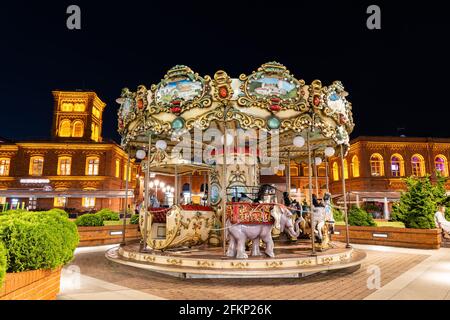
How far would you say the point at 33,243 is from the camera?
4.25m

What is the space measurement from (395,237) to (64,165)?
38164mm

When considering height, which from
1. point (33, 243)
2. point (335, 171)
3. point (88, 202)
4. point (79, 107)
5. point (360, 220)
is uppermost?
point (79, 107)

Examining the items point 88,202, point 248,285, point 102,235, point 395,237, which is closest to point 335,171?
point 395,237

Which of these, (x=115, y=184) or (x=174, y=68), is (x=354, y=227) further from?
(x=115, y=184)

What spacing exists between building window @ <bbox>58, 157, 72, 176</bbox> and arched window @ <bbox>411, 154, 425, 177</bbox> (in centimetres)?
4383

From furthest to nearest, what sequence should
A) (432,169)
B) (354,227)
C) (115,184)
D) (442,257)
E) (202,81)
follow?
(115,184), (432,169), (354,227), (442,257), (202,81)

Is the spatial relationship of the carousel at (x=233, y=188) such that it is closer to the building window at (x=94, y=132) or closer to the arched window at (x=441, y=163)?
the arched window at (x=441, y=163)

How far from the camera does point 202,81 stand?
307 inches

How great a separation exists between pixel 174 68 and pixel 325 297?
629cm

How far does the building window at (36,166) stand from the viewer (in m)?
38.5

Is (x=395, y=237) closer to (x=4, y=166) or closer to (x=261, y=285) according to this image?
(x=261, y=285)

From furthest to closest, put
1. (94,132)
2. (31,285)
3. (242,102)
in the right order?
(94,132) < (242,102) < (31,285)

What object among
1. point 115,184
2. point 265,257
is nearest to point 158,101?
point 265,257

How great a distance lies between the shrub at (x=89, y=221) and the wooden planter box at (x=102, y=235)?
1.72ft
